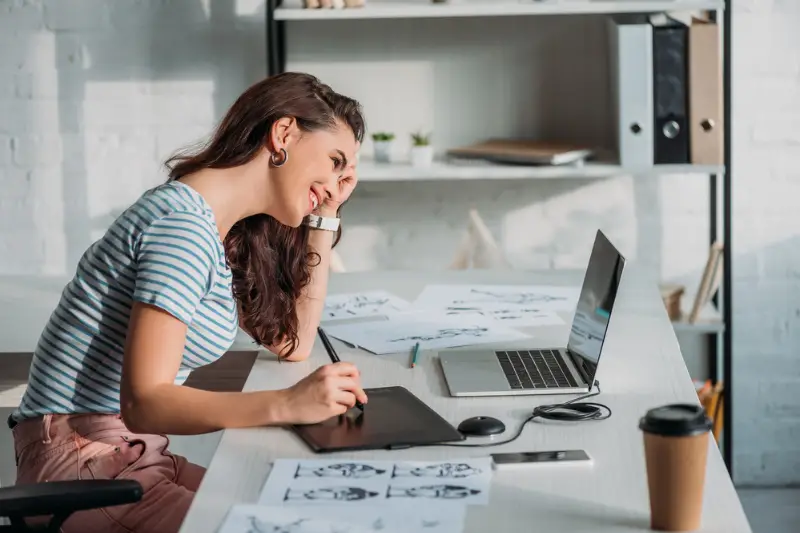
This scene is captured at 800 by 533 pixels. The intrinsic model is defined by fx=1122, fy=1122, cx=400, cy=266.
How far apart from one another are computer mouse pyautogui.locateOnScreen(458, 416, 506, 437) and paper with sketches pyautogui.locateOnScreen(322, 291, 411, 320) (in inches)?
26.2

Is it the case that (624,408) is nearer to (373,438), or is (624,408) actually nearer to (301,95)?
(373,438)

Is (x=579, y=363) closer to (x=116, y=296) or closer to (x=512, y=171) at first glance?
(x=116, y=296)

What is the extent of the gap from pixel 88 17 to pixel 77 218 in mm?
539

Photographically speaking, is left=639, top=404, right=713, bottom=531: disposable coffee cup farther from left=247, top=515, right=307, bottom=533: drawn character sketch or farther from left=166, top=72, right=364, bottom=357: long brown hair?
left=166, top=72, right=364, bottom=357: long brown hair

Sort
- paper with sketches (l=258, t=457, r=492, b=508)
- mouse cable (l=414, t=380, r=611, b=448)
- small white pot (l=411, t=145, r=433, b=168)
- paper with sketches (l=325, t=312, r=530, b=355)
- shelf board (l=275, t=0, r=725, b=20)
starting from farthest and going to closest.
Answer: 1. small white pot (l=411, t=145, r=433, b=168)
2. shelf board (l=275, t=0, r=725, b=20)
3. paper with sketches (l=325, t=312, r=530, b=355)
4. mouse cable (l=414, t=380, r=611, b=448)
5. paper with sketches (l=258, t=457, r=492, b=508)

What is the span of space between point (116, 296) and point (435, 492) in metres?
0.53

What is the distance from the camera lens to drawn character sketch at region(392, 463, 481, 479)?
1.26 m

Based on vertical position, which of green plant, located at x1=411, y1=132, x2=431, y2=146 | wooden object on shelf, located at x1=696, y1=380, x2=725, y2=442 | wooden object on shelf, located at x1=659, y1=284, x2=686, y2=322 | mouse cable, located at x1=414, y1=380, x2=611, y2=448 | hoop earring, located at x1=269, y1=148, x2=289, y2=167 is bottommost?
wooden object on shelf, located at x1=696, y1=380, x2=725, y2=442

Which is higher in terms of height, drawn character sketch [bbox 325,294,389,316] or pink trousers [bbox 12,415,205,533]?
drawn character sketch [bbox 325,294,389,316]

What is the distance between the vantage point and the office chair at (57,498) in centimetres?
123

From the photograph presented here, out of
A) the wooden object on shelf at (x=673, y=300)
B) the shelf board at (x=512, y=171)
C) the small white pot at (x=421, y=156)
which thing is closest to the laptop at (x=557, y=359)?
the shelf board at (x=512, y=171)

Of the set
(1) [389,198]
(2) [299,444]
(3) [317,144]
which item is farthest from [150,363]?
(1) [389,198]

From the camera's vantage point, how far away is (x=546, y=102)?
117 inches

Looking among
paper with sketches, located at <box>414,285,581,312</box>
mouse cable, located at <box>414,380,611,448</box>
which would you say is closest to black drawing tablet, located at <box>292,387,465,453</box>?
mouse cable, located at <box>414,380,611,448</box>
